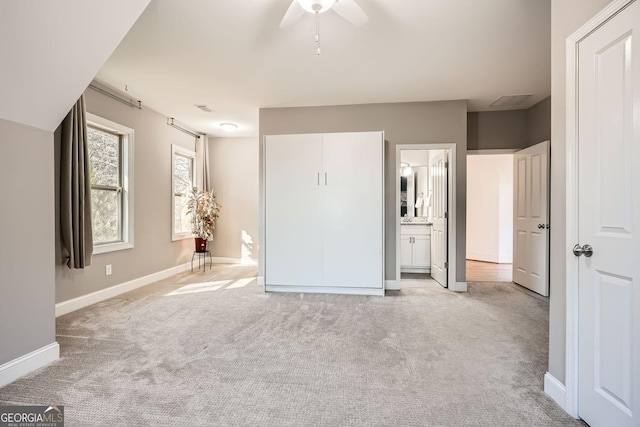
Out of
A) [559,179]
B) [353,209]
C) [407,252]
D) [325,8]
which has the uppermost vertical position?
[325,8]

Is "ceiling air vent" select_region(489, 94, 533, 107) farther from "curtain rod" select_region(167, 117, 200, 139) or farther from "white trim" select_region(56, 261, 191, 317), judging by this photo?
"white trim" select_region(56, 261, 191, 317)

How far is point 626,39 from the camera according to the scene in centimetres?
135

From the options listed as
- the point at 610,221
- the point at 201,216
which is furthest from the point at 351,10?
the point at 201,216

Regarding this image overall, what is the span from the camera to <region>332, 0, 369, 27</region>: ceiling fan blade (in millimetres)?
2039

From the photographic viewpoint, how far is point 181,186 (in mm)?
5605

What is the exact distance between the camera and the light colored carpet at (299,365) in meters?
1.64

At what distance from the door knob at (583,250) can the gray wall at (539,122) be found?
3255mm

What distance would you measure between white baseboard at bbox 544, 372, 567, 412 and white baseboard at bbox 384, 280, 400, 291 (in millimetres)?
2452

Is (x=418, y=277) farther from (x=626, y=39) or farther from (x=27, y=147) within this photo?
(x=27, y=147)

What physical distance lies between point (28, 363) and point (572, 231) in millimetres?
3422

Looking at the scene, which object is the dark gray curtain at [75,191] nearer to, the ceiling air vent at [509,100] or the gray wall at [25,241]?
the gray wall at [25,241]

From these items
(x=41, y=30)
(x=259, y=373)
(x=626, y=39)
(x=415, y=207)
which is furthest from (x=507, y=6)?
(x=415, y=207)

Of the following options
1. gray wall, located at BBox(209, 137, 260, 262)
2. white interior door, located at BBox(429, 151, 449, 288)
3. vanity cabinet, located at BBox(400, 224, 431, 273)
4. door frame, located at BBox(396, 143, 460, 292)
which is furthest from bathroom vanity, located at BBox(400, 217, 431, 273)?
gray wall, located at BBox(209, 137, 260, 262)

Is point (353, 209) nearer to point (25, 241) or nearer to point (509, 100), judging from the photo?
point (509, 100)
